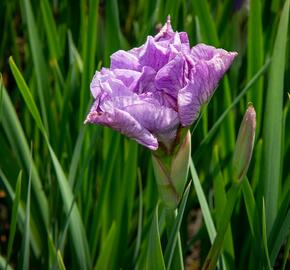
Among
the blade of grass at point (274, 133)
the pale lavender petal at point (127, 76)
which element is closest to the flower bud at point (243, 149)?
the pale lavender petal at point (127, 76)

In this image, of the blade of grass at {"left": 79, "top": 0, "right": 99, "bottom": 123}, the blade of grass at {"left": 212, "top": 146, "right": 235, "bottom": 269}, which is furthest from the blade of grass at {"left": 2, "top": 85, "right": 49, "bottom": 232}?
the blade of grass at {"left": 212, "top": 146, "right": 235, "bottom": 269}

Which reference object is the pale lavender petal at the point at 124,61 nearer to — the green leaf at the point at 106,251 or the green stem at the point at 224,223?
the green stem at the point at 224,223

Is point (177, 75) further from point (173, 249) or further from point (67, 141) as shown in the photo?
point (67, 141)

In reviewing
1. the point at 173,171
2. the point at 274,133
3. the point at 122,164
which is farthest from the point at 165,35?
the point at 122,164

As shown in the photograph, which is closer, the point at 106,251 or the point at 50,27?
the point at 106,251

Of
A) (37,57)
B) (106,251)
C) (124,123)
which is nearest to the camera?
(124,123)

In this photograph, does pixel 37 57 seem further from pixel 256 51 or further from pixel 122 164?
pixel 256 51

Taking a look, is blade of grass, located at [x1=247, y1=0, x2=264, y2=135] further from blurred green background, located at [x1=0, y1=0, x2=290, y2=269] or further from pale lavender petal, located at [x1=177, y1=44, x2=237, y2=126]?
pale lavender petal, located at [x1=177, y1=44, x2=237, y2=126]
